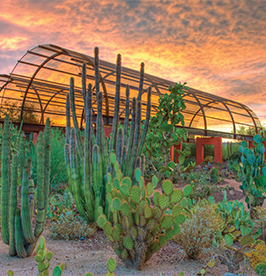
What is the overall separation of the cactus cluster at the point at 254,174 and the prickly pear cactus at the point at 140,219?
1646 mm

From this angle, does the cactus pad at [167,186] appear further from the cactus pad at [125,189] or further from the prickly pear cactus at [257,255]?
the prickly pear cactus at [257,255]

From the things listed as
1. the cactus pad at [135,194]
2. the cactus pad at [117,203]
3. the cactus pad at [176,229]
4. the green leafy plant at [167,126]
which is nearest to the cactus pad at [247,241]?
the cactus pad at [176,229]

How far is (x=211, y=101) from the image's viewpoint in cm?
1534

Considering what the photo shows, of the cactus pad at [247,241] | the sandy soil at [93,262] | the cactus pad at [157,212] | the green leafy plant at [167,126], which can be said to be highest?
the green leafy plant at [167,126]

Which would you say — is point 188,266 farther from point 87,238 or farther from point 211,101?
point 211,101

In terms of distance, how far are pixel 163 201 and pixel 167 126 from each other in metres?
3.32

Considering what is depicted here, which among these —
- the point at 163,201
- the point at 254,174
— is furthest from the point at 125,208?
the point at 254,174

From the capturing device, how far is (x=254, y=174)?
321 centimetres

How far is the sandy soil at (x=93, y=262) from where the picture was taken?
1.93 metres

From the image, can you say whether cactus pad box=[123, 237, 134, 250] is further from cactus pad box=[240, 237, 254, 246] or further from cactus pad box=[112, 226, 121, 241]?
cactus pad box=[240, 237, 254, 246]

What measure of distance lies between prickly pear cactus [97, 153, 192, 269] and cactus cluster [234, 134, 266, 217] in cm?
165

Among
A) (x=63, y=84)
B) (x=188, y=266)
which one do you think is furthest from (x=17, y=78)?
(x=188, y=266)

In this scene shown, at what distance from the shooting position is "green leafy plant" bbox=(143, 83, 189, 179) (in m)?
5.09

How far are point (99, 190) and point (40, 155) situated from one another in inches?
40.5
